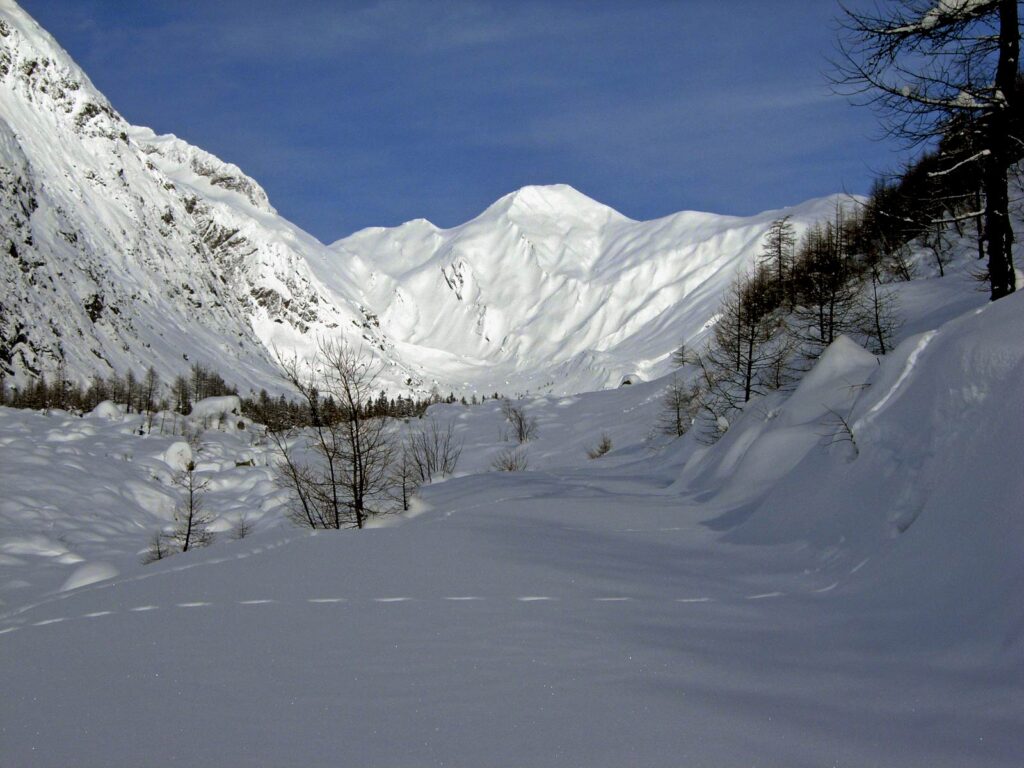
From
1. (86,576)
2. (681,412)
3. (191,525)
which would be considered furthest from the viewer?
(681,412)

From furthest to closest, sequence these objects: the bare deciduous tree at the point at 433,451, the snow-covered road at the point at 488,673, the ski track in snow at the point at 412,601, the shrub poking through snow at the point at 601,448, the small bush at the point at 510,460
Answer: the shrub poking through snow at the point at 601,448, the small bush at the point at 510,460, the bare deciduous tree at the point at 433,451, the ski track in snow at the point at 412,601, the snow-covered road at the point at 488,673

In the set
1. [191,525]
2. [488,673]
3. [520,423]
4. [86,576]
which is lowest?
[191,525]

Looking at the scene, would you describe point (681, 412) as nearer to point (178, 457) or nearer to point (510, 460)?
point (510, 460)

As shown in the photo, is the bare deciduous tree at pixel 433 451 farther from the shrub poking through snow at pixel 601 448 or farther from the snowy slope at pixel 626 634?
the snowy slope at pixel 626 634

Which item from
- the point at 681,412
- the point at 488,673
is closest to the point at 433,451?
the point at 681,412

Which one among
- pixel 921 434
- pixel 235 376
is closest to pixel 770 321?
pixel 921 434

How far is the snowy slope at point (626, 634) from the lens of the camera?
128 inches

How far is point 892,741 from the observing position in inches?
125

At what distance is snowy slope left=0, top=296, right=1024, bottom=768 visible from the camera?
3248 mm

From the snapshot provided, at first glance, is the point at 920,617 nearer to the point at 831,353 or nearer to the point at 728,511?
the point at 728,511

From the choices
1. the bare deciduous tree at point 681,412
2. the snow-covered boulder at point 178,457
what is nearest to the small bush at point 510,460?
the bare deciduous tree at point 681,412

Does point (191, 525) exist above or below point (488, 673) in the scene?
below

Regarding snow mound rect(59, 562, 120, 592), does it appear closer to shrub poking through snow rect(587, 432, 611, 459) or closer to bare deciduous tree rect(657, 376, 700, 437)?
bare deciduous tree rect(657, 376, 700, 437)

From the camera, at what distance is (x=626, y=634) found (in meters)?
4.89
